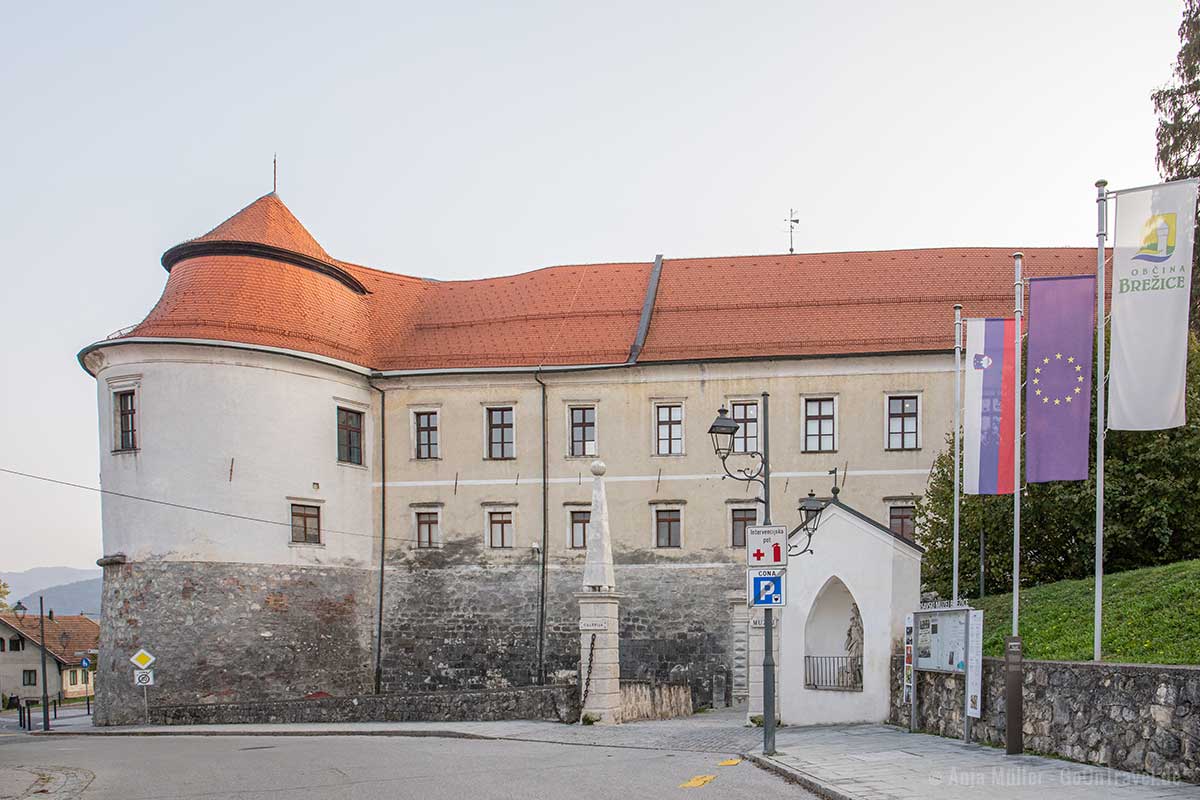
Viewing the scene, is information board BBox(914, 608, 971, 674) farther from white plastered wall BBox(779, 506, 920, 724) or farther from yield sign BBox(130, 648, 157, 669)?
yield sign BBox(130, 648, 157, 669)

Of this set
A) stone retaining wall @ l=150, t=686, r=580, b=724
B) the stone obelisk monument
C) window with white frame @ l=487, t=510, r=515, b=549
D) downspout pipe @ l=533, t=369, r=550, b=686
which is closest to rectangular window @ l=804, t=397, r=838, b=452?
downspout pipe @ l=533, t=369, r=550, b=686

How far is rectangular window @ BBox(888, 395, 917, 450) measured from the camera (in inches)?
1404

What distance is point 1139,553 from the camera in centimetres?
2502

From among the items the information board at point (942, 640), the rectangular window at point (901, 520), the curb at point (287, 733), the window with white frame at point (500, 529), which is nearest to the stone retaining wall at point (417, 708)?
the curb at point (287, 733)

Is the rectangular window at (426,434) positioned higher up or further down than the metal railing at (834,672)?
higher up

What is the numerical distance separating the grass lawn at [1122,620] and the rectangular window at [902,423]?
13.2 metres

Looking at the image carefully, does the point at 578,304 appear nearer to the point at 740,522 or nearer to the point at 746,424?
the point at 746,424

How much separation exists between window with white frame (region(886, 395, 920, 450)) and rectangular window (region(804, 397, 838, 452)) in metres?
1.70

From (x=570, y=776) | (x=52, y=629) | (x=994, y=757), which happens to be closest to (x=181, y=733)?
(x=570, y=776)

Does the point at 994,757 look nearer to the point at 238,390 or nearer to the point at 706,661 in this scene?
the point at 706,661

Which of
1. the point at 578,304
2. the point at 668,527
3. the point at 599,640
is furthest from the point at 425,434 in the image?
the point at 599,640

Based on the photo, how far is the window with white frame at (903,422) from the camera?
35.6 m

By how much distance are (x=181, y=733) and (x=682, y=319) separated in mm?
19243

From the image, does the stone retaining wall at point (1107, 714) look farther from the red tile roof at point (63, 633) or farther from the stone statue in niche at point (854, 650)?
the red tile roof at point (63, 633)
